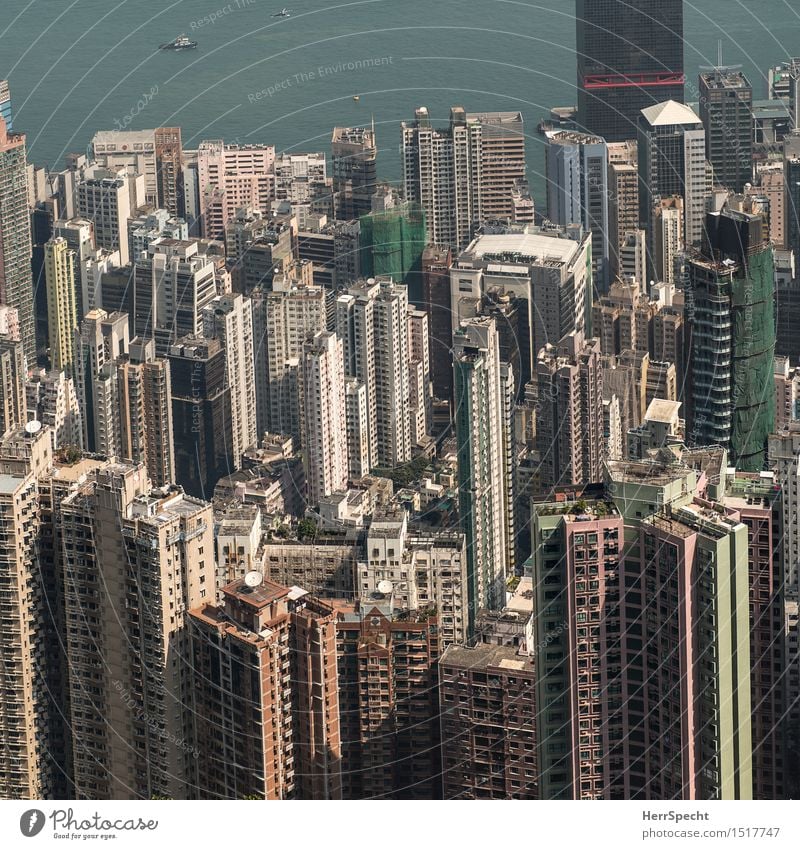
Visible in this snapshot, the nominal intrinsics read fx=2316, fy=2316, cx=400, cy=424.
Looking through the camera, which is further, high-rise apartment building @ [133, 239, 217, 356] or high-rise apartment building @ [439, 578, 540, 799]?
high-rise apartment building @ [133, 239, 217, 356]

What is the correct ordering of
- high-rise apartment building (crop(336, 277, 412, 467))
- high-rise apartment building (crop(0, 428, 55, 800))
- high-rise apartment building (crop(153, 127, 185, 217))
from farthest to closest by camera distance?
1. high-rise apartment building (crop(153, 127, 185, 217))
2. high-rise apartment building (crop(336, 277, 412, 467))
3. high-rise apartment building (crop(0, 428, 55, 800))

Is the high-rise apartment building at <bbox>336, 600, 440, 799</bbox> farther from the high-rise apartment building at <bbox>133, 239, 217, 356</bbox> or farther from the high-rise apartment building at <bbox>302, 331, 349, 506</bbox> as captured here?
the high-rise apartment building at <bbox>133, 239, 217, 356</bbox>

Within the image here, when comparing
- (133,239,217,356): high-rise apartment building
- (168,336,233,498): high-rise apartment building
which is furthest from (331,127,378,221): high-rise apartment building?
(168,336,233,498): high-rise apartment building

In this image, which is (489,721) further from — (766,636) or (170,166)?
Result: (170,166)

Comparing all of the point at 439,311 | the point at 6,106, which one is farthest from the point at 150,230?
the point at 439,311

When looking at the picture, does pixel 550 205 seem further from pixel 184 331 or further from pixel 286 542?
pixel 286 542
